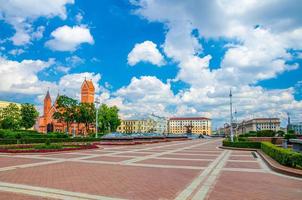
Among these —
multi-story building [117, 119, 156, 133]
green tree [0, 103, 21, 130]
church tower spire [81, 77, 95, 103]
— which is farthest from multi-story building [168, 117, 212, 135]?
green tree [0, 103, 21, 130]

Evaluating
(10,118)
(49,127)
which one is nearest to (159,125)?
(49,127)

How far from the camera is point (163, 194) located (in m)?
8.09

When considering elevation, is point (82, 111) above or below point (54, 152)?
above

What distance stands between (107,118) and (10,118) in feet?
84.1

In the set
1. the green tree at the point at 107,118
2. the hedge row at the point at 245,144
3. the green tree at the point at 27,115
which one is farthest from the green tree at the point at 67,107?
the hedge row at the point at 245,144

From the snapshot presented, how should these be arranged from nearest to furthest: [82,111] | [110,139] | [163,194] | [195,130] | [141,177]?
[163,194] < [141,177] < [110,139] < [82,111] < [195,130]

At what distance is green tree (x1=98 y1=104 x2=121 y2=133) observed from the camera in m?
86.7

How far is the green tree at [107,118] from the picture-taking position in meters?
86.7

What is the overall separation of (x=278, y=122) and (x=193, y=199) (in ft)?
492

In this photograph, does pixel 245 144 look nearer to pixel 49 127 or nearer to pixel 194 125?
pixel 49 127

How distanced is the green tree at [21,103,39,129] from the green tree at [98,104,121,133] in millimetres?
17465

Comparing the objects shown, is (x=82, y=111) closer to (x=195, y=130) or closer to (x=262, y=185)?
(x=262, y=185)

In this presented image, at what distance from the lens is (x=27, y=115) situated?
2990 inches

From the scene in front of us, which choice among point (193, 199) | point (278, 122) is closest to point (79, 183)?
point (193, 199)
